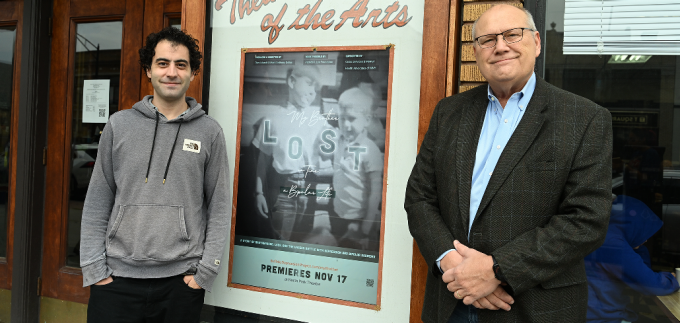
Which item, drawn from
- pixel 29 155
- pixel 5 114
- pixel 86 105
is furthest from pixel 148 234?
pixel 5 114

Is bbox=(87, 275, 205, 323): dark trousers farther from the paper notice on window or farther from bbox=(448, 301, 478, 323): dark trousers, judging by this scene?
the paper notice on window

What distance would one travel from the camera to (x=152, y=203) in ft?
7.16

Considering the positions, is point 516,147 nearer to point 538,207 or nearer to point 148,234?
point 538,207

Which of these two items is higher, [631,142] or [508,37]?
[508,37]

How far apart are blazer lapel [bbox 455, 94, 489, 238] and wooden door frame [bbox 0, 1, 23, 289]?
382cm

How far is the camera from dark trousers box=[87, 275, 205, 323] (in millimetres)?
2160

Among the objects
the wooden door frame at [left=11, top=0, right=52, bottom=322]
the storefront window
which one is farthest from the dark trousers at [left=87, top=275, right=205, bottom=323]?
the storefront window

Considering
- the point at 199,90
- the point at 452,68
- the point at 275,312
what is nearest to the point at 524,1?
the point at 452,68

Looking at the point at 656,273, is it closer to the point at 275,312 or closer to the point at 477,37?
the point at 477,37

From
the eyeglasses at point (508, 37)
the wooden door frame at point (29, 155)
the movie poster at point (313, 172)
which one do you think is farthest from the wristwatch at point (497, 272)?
the wooden door frame at point (29, 155)

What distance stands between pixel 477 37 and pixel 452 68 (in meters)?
0.58

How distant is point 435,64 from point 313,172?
940 millimetres

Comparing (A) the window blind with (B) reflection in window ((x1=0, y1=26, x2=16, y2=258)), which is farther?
→ (B) reflection in window ((x1=0, y1=26, x2=16, y2=258))

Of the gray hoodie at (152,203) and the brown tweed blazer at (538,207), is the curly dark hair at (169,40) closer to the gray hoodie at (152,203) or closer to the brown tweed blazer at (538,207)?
the gray hoodie at (152,203)
